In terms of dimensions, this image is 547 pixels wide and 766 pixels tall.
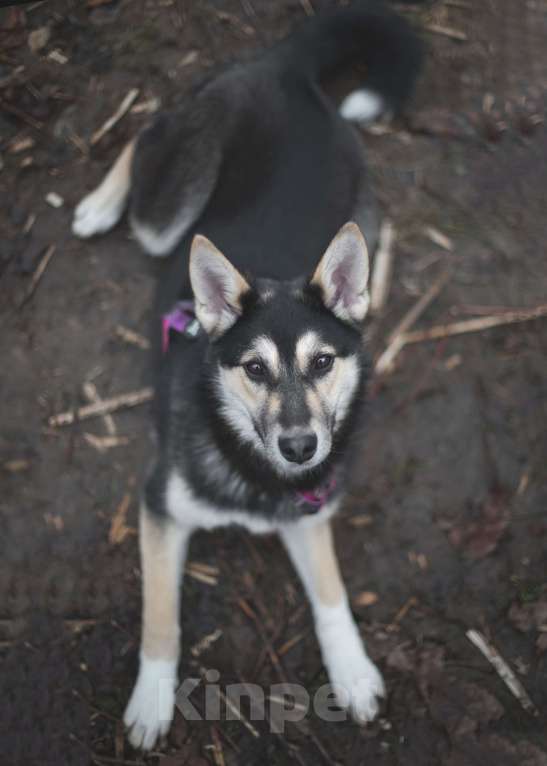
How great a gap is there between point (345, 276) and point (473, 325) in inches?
65.5

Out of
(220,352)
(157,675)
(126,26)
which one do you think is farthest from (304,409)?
(126,26)

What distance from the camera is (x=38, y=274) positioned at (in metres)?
3.95

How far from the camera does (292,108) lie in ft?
11.4

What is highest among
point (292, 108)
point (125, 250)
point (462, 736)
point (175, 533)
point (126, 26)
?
point (126, 26)

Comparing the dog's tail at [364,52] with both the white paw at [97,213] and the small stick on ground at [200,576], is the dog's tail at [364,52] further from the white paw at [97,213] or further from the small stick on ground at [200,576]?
the small stick on ground at [200,576]

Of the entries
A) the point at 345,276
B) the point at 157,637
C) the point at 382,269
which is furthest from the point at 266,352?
the point at 382,269

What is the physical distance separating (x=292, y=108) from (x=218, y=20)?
59.2 inches

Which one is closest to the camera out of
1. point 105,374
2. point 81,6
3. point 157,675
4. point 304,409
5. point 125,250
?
point 304,409

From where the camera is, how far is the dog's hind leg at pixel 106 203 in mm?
3957

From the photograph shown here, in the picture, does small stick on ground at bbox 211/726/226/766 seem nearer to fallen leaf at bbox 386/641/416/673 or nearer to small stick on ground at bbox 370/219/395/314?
fallen leaf at bbox 386/641/416/673

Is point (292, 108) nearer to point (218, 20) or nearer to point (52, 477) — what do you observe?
point (218, 20)

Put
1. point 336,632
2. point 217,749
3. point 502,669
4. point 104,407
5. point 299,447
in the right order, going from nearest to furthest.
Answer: point 299,447, point 217,749, point 336,632, point 502,669, point 104,407

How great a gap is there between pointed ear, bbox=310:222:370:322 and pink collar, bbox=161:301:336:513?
617mm

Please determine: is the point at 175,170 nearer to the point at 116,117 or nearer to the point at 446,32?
the point at 116,117
